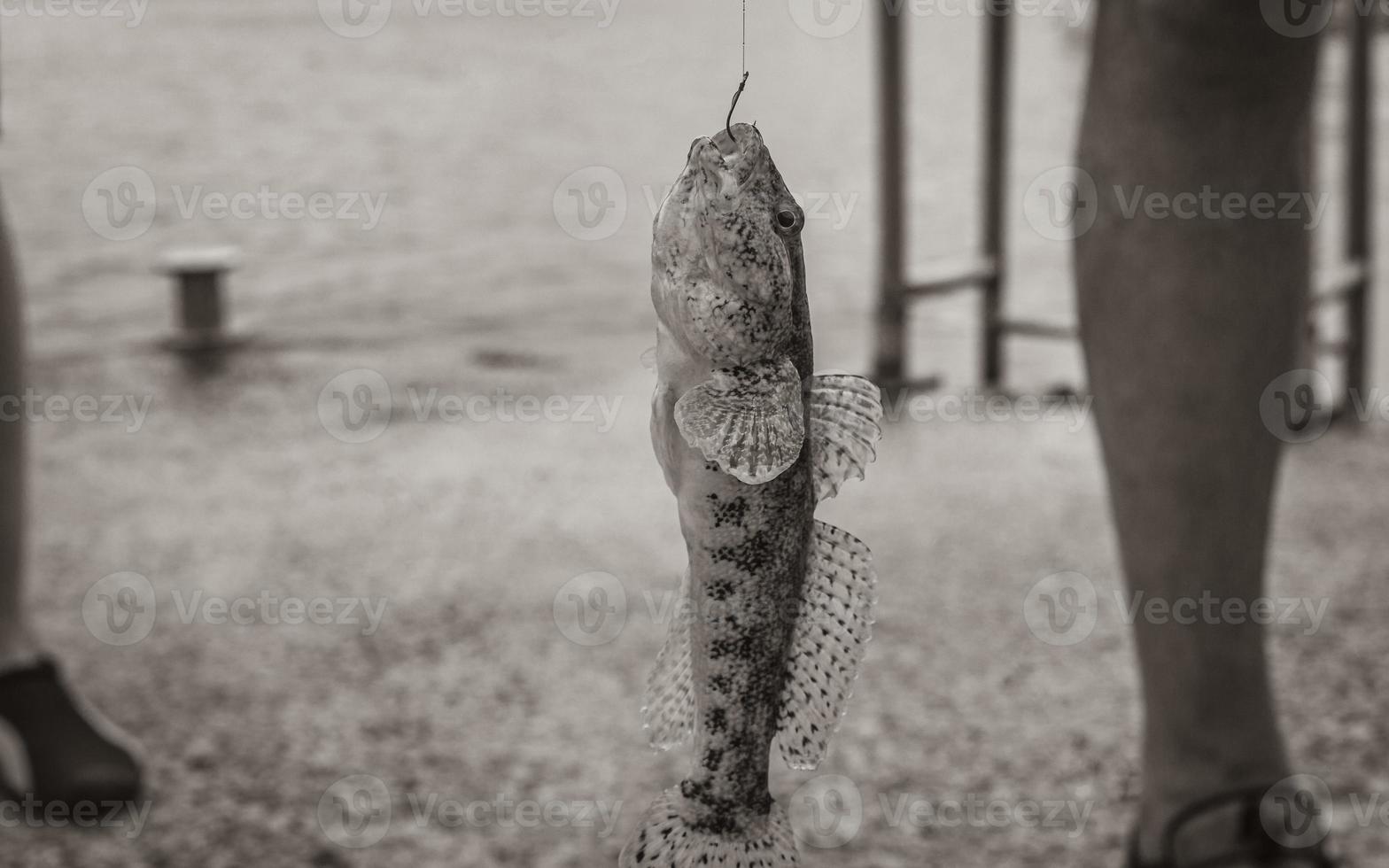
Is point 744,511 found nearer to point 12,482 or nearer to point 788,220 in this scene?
point 788,220

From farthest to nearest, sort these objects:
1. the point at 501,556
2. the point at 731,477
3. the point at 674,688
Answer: the point at 501,556
the point at 674,688
the point at 731,477

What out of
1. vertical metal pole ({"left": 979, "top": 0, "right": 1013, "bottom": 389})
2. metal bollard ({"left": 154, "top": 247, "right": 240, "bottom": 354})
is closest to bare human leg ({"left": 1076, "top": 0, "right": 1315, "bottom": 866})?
vertical metal pole ({"left": 979, "top": 0, "right": 1013, "bottom": 389})

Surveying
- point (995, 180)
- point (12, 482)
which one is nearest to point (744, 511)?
point (12, 482)

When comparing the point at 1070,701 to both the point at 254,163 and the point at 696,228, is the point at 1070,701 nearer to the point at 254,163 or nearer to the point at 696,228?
the point at 696,228

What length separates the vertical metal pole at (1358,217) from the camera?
6.44 metres

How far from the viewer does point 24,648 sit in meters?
3.47

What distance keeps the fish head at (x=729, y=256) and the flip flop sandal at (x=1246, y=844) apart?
203 centimetres

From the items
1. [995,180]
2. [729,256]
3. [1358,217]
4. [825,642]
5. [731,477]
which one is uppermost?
[995,180]

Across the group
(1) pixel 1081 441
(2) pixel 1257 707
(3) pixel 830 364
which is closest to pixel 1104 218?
(2) pixel 1257 707

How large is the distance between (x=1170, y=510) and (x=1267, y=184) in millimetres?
554

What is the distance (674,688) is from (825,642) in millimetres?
124

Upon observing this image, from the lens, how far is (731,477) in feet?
2.68

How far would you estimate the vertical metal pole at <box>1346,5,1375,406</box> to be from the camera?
6438 mm

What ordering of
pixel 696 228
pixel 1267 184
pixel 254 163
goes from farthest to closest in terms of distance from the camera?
pixel 254 163 < pixel 1267 184 < pixel 696 228
